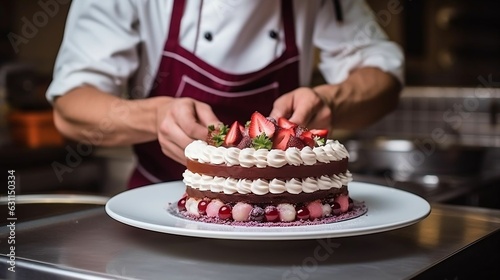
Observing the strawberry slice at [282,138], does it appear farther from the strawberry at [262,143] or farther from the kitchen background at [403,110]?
the kitchen background at [403,110]

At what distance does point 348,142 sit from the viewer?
3.44 meters

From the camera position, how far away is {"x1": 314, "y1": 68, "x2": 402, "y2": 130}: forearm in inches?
68.3

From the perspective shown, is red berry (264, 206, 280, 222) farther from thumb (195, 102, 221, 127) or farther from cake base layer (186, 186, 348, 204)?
thumb (195, 102, 221, 127)

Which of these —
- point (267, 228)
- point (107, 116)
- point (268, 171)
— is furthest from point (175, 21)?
point (267, 228)

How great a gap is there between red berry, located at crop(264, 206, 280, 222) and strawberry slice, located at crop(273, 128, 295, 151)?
0.36 feet

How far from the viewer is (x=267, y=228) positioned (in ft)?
3.43

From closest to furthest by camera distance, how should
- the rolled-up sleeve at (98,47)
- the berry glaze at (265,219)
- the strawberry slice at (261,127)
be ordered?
the berry glaze at (265,219) → the strawberry slice at (261,127) → the rolled-up sleeve at (98,47)

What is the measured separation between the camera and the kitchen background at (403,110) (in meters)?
3.22

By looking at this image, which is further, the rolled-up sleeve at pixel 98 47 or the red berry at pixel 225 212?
the rolled-up sleeve at pixel 98 47

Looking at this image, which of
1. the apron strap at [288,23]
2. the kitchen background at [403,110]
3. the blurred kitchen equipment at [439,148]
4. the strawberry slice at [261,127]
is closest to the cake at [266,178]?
the strawberry slice at [261,127]

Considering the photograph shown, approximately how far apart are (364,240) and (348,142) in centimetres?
237

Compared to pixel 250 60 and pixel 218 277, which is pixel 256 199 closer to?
pixel 218 277

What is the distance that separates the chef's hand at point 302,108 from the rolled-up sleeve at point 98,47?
43 centimetres

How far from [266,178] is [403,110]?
359 cm
